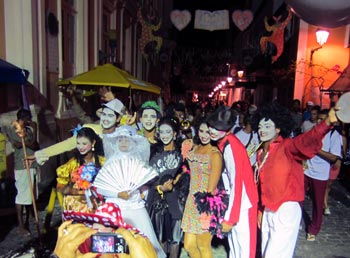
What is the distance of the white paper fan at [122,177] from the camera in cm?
319

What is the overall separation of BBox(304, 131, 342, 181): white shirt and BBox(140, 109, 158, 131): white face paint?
243 cm

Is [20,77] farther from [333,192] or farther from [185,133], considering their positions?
[333,192]

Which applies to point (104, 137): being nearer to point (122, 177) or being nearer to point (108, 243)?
point (122, 177)

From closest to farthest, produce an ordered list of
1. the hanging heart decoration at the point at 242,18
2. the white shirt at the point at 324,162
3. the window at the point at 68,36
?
1. the white shirt at the point at 324,162
2. the window at the point at 68,36
3. the hanging heart decoration at the point at 242,18

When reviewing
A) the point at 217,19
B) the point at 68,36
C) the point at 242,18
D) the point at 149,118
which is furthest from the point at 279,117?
the point at 242,18

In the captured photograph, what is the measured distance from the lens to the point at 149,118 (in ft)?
14.5

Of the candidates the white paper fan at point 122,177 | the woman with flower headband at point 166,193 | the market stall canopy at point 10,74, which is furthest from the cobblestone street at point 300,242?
the market stall canopy at point 10,74

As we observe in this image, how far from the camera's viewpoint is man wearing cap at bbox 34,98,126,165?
378 centimetres

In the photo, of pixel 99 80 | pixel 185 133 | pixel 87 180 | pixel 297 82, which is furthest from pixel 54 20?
pixel 297 82

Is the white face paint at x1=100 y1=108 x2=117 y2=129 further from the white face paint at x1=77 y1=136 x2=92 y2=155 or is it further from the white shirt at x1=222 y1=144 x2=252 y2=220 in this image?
the white shirt at x1=222 y1=144 x2=252 y2=220

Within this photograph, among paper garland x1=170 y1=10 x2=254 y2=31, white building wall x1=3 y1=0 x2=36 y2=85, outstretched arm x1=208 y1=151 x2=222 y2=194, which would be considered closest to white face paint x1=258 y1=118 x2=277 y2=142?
outstretched arm x1=208 y1=151 x2=222 y2=194

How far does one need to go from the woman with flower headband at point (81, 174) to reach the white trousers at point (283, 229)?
1719 millimetres

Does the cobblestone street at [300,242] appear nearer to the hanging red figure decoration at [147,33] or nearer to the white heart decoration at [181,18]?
the hanging red figure decoration at [147,33]

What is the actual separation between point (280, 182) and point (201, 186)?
78 cm
